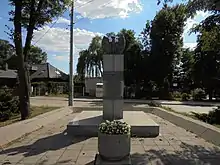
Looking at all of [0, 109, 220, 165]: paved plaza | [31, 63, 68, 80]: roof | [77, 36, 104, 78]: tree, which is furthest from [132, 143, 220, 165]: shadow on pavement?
[77, 36, 104, 78]: tree

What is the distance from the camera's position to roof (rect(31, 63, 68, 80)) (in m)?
51.9

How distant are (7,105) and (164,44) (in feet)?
89.4

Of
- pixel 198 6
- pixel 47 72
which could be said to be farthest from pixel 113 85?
pixel 47 72

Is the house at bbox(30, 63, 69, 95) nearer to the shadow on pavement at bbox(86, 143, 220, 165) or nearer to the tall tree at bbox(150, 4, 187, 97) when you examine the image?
the tall tree at bbox(150, 4, 187, 97)

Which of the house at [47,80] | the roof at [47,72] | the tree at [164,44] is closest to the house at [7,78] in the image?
the house at [47,80]

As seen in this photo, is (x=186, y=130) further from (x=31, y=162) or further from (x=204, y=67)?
(x=204, y=67)

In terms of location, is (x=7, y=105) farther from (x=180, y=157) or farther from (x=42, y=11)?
(x=180, y=157)

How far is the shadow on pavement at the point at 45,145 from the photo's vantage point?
293 inches

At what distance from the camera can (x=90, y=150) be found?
774cm

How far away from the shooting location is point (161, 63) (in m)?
39.6

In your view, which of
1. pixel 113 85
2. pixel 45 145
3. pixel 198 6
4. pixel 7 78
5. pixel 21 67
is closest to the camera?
pixel 45 145

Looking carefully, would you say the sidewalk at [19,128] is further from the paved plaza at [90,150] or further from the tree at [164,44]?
the tree at [164,44]

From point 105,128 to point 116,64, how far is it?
223 inches

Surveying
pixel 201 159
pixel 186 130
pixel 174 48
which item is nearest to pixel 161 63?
pixel 174 48
